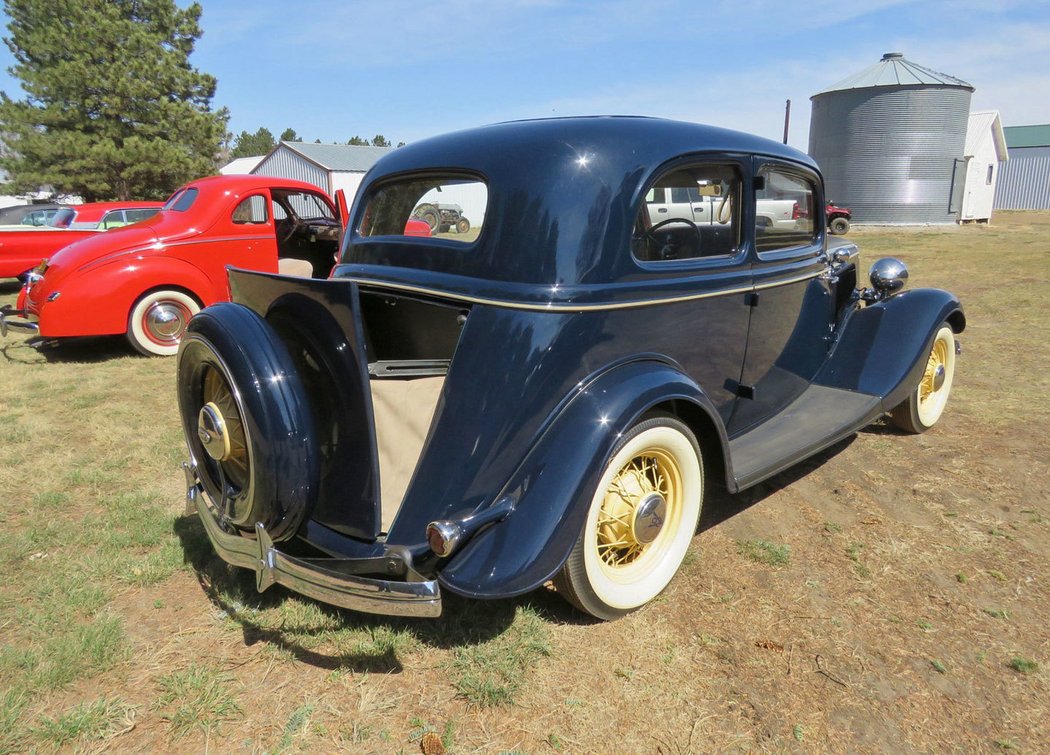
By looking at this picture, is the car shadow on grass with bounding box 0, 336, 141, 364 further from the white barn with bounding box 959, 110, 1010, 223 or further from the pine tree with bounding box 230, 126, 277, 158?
the pine tree with bounding box 230, 126, 277, 158

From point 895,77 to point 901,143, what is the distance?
7.12ft

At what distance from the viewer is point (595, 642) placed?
2508mm

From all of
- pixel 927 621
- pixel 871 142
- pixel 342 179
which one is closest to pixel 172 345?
pixel 927 621

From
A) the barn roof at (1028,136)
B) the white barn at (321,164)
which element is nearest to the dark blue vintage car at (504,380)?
the white barn at (321,164)

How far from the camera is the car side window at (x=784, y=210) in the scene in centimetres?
341

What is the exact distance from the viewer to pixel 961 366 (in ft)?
19.9

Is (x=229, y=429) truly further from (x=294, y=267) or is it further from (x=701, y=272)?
(x=294, y=267)

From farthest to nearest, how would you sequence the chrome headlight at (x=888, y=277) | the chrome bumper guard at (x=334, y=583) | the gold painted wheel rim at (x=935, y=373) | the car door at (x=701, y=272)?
1. the gold painted wheel rim at (x=935, y=373)
2. the chrome headlight at (x=888, y=277)
3. the car door at (x=701, y=272)
4. the chrome bumper guard at (x=334, y=583)

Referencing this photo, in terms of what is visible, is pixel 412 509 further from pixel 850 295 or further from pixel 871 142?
pixel 871 142

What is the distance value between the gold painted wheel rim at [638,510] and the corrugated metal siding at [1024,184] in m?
39.8

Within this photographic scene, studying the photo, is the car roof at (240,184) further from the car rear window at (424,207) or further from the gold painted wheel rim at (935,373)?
the gold painted wheel rim at (935,373)

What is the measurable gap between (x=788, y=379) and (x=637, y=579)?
174cm

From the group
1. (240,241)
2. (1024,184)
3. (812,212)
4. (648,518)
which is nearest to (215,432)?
(648,518)

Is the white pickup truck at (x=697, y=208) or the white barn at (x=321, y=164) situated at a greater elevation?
the white barn at (x=321, y=164)
